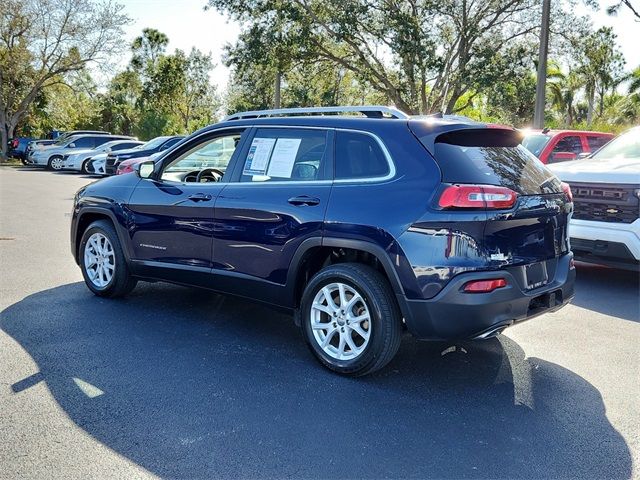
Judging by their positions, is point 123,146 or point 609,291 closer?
point 609,291

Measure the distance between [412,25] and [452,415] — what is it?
2095cm

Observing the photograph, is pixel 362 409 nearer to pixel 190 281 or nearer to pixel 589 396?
pixel 589 396

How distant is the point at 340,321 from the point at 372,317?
0.97 feet

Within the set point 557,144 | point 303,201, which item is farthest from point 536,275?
point 557,144

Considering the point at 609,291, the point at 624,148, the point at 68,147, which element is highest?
the point at 68,147

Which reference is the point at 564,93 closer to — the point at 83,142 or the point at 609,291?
the point at 83,142

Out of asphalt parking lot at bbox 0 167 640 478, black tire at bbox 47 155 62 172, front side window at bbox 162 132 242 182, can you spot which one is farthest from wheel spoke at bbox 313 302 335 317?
black tire at bbox 47 155 62 172

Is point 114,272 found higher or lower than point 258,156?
lower

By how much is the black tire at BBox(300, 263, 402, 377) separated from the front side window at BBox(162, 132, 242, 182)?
5.23ft

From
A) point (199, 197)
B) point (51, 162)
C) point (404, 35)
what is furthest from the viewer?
point (51, 162)

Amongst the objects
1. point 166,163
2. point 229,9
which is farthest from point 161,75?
point 166,163

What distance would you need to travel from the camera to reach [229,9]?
23734 mm

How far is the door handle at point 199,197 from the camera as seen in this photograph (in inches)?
195

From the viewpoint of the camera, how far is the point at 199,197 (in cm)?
501
